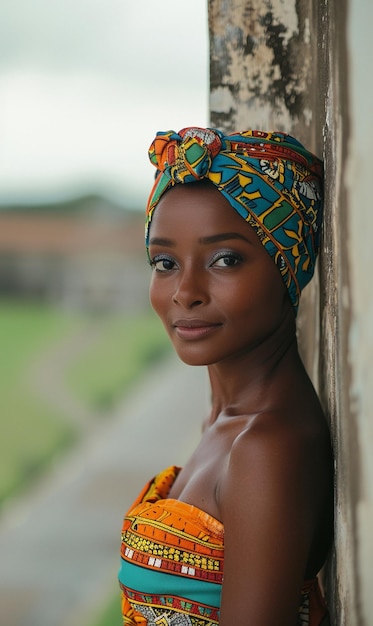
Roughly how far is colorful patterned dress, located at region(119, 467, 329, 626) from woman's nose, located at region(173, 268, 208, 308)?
0.40 metres

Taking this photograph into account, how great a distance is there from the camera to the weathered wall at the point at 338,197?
1.42 metres

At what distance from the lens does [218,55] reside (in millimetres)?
2553

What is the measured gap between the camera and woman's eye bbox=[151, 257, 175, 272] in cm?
196

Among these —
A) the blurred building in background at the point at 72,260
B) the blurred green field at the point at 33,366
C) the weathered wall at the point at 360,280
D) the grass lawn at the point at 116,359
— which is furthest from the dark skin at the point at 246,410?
the blurred building in background at the point at 72,260

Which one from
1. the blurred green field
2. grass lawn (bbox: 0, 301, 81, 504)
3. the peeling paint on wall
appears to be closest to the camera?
the peeling paint on wall

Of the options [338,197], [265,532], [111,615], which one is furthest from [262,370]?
[111,615]

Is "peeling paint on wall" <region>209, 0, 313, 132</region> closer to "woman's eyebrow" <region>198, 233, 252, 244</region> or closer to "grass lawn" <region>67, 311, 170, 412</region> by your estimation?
"woman's eyebrow" <region>198, 233, 252, 244</region>

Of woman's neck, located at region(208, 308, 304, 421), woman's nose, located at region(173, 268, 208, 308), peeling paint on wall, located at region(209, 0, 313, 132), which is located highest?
peeling paint on wall, located at region(209, 0, 313, 132)

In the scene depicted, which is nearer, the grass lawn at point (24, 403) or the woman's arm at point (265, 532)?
the woman's arm at point (265, 532)

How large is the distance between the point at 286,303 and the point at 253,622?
66cm

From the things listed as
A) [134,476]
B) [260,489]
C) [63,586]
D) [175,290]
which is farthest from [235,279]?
[134,476]

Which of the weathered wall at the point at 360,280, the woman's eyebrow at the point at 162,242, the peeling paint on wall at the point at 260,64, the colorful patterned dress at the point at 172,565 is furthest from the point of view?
the peeling paint on wall at the point at 260,64

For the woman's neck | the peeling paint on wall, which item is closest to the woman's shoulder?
the woman's neck

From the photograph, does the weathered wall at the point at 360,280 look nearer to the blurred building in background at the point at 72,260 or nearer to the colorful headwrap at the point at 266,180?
the colorful headwrap at the point at 266,180
